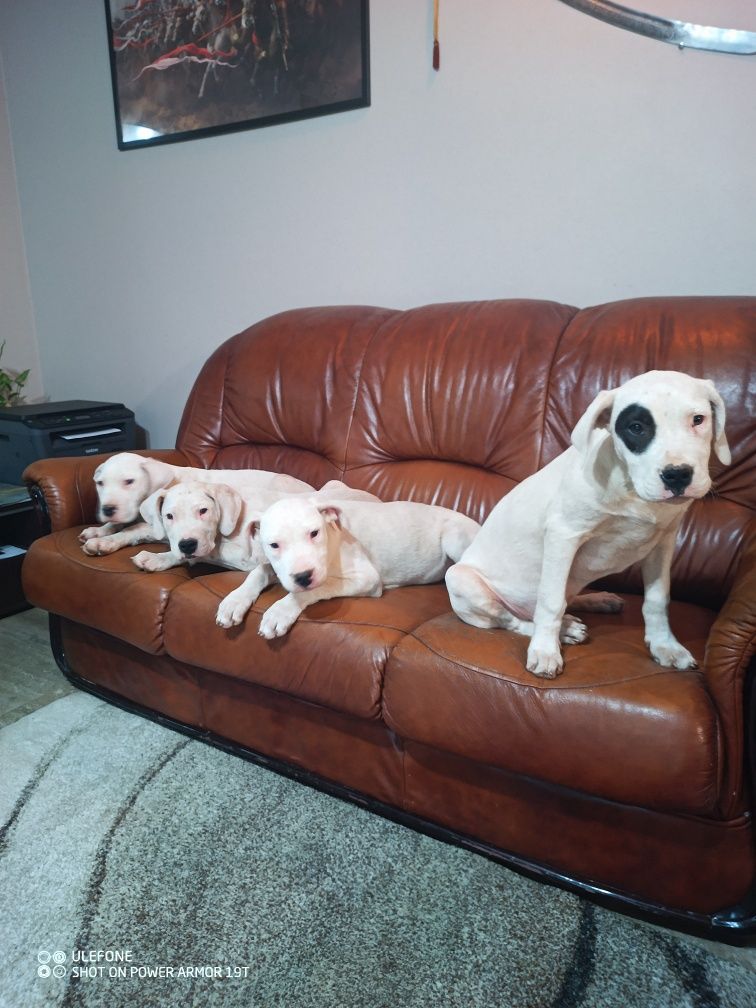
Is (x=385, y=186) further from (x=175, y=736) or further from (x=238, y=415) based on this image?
(x=175, y=736)

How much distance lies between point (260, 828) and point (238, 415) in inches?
67.5

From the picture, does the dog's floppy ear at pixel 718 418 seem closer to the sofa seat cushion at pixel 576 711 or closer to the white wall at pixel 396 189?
the sofa seat cushion at pixel 576 711

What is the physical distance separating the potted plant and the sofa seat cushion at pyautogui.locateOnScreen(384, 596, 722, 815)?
3462 mm

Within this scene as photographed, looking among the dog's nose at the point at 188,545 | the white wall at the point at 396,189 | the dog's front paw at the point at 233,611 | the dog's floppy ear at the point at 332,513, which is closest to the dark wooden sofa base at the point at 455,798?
the dog's front paw at the point at 233,611

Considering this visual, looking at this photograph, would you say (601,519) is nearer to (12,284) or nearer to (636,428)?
(636,428)

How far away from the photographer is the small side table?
10.6ft

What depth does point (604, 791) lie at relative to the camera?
4.36ft

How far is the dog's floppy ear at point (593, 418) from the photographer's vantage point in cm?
135

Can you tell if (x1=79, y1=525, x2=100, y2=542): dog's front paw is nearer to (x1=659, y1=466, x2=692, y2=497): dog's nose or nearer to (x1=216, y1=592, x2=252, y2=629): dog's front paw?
(x1=216, y1=592, x2=252, y2=629): dog's front paw

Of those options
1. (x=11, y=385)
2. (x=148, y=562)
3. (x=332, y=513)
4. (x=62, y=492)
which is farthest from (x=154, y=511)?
(x=11, y=385)

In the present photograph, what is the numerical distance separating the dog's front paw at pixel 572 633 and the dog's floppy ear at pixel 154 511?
4.22ft

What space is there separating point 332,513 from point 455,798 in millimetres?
806

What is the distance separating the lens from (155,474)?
2367 mm

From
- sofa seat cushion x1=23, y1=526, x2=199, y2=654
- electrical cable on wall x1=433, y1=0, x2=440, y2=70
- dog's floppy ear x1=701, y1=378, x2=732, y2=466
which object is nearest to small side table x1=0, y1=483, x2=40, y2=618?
sofa seat cushion x1=23, y1=526, x2=199, y2=654
